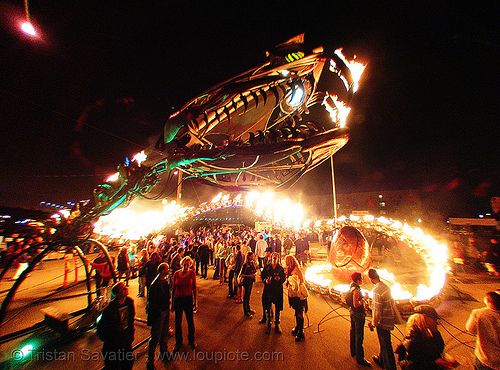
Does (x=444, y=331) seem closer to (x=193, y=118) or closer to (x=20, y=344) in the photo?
(x=193, y=118)

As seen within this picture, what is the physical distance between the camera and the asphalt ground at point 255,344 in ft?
13.7

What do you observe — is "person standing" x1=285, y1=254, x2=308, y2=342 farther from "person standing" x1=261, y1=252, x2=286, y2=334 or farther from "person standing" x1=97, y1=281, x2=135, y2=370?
"person standing" x1=97, y1=281, x2=135, y2=370

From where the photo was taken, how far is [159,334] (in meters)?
4.21

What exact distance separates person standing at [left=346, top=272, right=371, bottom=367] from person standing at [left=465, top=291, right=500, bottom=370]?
1.70 m

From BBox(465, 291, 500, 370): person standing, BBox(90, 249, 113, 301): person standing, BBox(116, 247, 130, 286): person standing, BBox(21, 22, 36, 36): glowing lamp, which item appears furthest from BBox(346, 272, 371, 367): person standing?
BBox(21, 22, 36, 36): glowing lamp

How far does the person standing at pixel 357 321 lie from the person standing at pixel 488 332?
170cm

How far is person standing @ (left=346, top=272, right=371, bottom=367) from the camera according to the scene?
167 inches

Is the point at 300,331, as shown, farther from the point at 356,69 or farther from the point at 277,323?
the point at 356,69

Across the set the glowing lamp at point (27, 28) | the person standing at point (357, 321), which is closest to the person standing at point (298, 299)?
the person standing at point (357, 321)

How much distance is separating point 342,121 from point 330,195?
48341 millimetres

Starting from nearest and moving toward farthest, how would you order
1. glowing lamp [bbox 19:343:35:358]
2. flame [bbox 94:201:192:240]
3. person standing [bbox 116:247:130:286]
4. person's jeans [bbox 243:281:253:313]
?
glowing lamp [bbox 19:343:35:358], person's jeans [bbox 243:281:253:313], person standing [bbox 116:247:130:286], flame [bbox 94:201:192:240]

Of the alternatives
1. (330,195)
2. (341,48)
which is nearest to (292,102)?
(341,48)

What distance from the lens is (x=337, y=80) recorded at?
4113mm

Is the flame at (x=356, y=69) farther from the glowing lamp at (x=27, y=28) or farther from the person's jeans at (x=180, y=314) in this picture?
the glowing lamp at (x=27, y=28)
